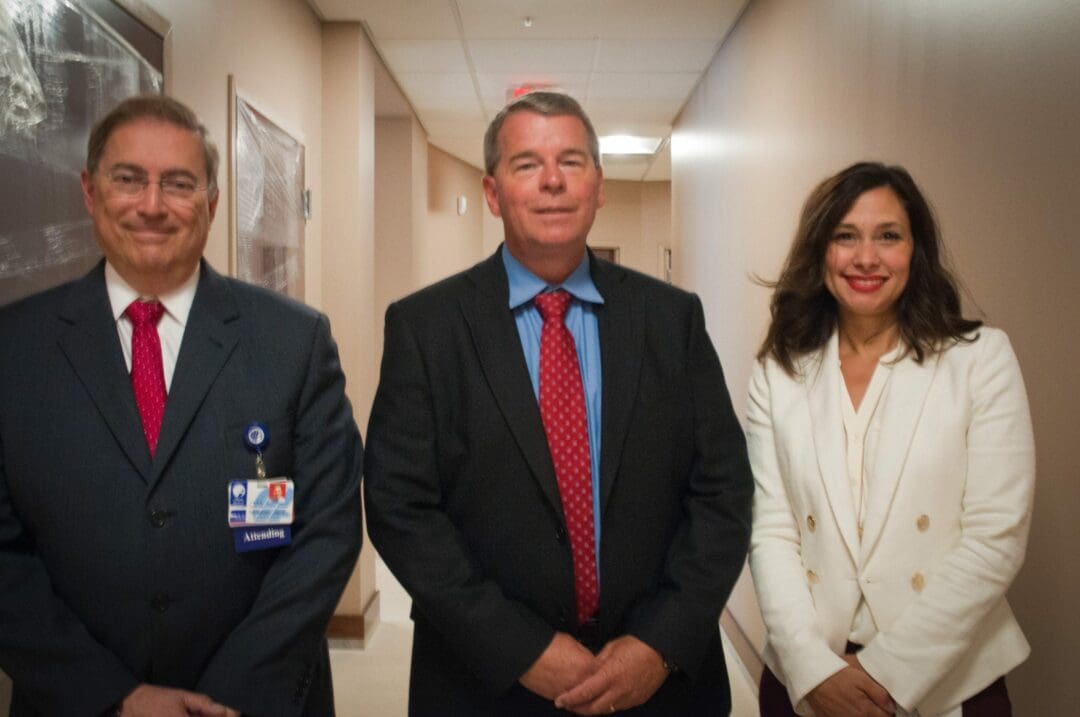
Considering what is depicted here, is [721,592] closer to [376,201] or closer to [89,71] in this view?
[89,71]

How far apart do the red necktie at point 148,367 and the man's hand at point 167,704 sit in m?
0.38

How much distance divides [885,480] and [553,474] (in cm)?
60

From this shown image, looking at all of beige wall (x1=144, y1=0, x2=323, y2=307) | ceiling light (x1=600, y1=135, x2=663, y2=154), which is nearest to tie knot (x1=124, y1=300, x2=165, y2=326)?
beige wall (x1=144, y1=0, x2=323, y2=307)

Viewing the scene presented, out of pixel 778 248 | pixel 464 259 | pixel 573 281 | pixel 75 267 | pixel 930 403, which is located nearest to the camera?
pixel 930 403

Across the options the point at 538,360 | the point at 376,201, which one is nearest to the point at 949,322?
the point at 538,360

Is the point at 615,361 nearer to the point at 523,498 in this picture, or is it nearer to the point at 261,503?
the point at 523,498

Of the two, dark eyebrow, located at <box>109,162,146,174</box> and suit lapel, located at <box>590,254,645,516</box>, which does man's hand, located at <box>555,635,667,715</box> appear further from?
dark eyebrow, located at <box>109,162,146,174</box>

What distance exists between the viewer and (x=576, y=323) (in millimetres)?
1719

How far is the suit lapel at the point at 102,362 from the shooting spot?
1444 millimetres

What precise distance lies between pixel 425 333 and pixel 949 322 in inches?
38.9

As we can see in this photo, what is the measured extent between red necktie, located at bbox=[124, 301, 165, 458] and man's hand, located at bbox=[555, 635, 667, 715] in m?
0.82

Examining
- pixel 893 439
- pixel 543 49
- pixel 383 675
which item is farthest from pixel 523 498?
pixel 543 49

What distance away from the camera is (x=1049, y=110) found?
1.77m

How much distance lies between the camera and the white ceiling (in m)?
4.03
